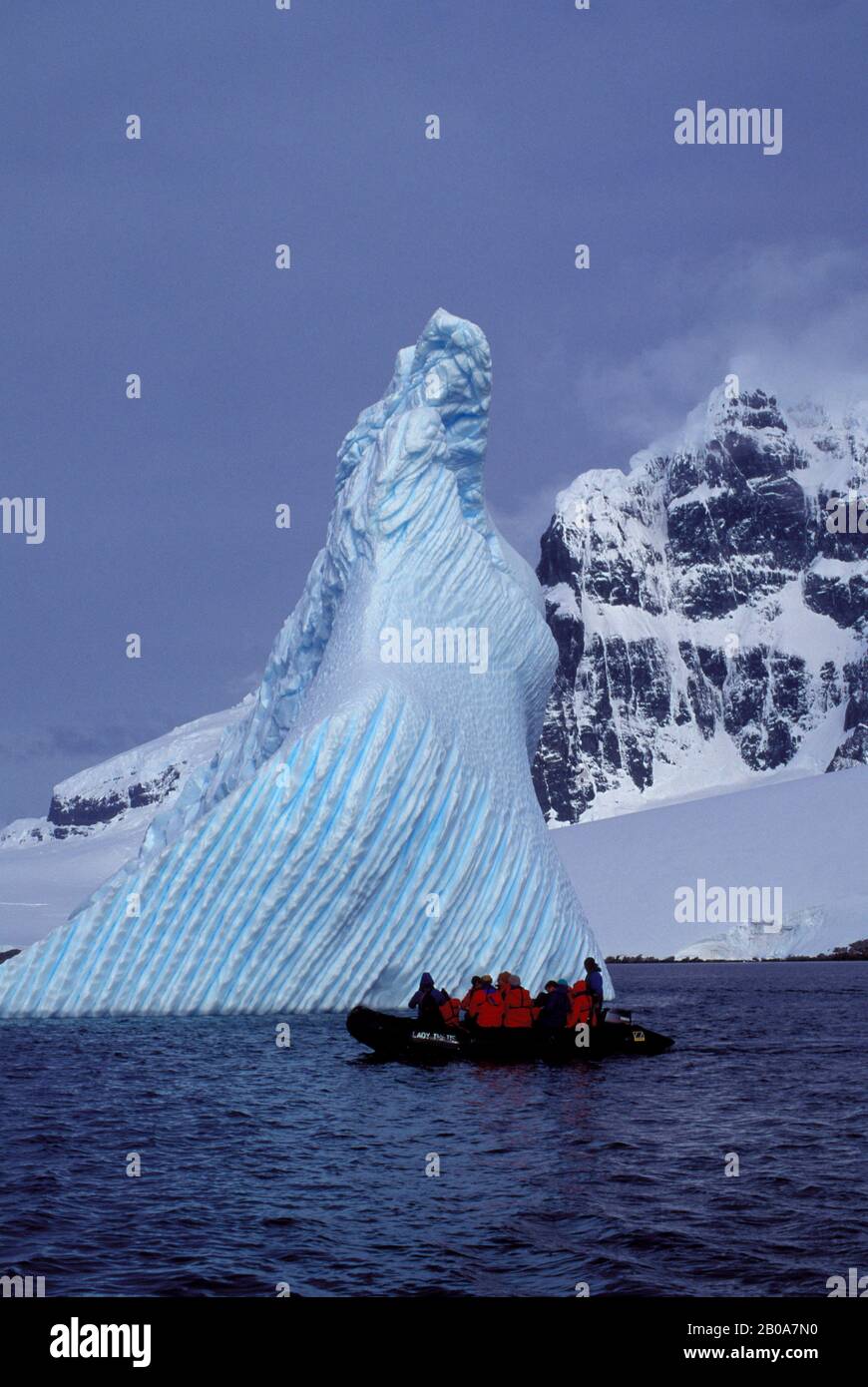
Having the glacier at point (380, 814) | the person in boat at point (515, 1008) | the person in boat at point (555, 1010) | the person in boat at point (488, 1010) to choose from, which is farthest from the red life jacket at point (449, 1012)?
the glacier at point (380, 814)

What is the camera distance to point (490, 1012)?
23.3 m

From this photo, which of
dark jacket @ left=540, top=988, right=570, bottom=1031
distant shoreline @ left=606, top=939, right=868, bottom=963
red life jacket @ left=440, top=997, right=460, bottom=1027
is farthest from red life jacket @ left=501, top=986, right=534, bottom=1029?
distant shoreline @ left=606, top=939, right=868, bottom=963

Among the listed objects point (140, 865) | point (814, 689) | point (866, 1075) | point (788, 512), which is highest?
point (788, 512)

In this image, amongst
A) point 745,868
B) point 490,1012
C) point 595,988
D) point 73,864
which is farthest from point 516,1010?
point 73,864

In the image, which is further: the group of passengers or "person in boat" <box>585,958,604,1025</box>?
"person in boat" <box>585,958,604,1025</box>

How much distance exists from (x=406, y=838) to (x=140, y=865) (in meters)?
5.03

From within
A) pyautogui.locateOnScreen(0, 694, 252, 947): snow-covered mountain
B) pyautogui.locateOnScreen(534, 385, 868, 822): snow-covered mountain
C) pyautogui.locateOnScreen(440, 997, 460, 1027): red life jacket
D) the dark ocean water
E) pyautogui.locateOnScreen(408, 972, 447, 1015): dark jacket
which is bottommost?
the dark ocean water

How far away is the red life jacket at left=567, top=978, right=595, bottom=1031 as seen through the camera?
2303cm

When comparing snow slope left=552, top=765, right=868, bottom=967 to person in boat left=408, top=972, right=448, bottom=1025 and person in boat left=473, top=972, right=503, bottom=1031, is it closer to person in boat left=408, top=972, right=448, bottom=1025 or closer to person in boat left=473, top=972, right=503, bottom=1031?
person in boat left=473, top=972, right=503, bottom=1031

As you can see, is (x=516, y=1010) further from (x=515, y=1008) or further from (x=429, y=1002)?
(x=429, y=1002)

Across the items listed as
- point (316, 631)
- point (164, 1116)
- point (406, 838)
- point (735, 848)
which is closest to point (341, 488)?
point (316, 631)

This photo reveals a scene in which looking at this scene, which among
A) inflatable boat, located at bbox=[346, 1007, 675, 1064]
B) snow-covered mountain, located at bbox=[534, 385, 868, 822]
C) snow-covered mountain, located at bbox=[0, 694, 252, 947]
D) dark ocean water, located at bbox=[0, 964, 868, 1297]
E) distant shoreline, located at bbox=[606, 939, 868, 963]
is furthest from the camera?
snow-covered mountain, located at bbox=[534, 385, 868, 822]

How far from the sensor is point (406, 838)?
29.3 metres
